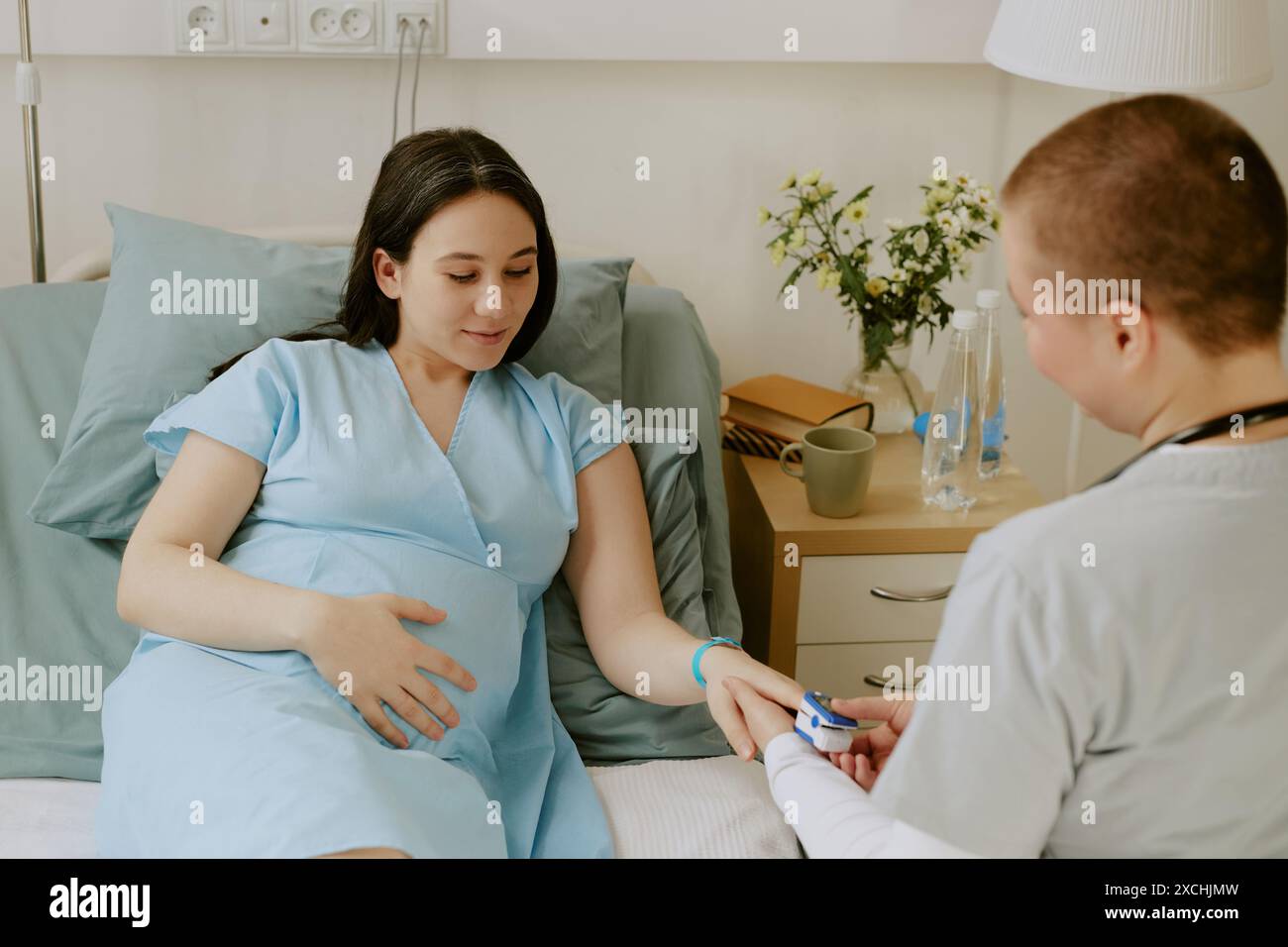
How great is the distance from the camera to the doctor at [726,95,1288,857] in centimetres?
78

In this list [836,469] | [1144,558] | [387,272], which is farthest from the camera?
[836,469]

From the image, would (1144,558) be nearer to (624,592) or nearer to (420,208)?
(624,592)

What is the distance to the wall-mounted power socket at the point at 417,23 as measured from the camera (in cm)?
204

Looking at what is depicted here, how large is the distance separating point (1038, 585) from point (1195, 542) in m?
0.09

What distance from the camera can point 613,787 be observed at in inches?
56.2

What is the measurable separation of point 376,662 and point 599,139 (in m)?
1.18

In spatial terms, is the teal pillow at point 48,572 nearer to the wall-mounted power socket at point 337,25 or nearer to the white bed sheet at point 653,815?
the white bed sheet at point 653,815

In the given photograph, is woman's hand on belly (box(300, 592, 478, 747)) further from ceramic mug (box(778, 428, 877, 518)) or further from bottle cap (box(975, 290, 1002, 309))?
bottle cap (box(975, 290, 1002, 309))

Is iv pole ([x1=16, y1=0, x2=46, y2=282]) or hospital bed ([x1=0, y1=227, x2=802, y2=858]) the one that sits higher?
iv pole ([x1=16, y1=0, x2=46, y2=282])

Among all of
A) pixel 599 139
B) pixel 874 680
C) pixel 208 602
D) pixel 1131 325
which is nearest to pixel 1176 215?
pixel 1131 325

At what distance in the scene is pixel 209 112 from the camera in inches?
83.0

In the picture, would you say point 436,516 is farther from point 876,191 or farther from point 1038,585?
point 876,191

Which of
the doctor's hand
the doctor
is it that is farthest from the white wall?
the doctor

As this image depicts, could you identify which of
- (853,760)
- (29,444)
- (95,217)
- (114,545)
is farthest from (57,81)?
(853,760)
